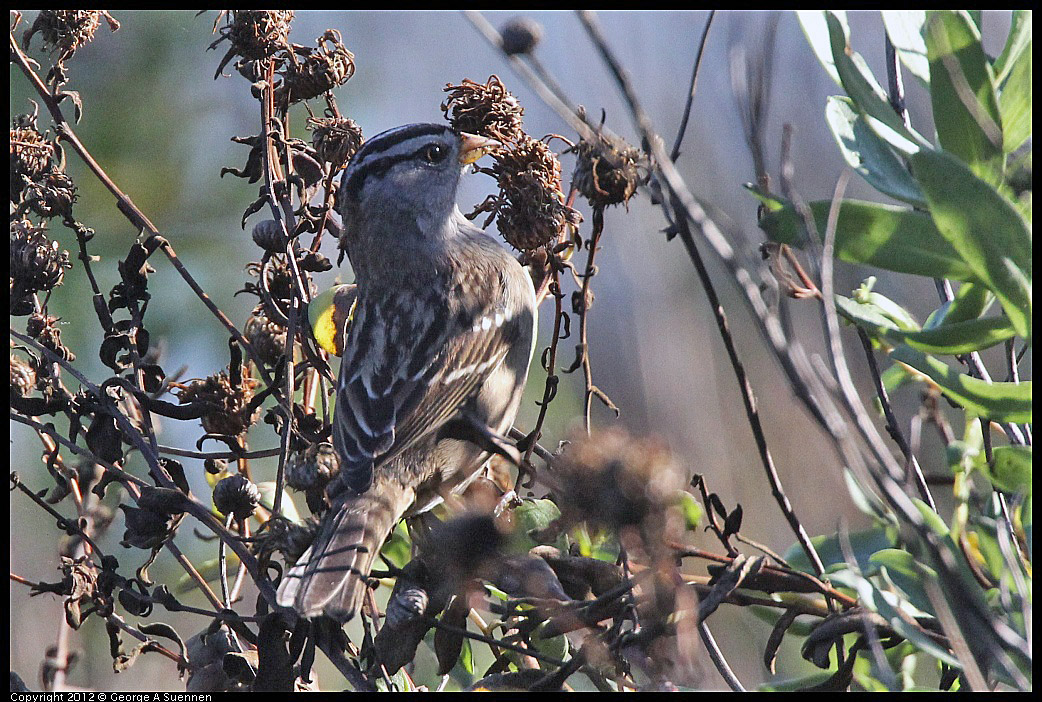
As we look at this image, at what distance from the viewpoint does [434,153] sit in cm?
284

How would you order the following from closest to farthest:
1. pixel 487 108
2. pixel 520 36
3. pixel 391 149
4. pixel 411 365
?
pixel 520 36 → pixel 487 108 → pixel 411 365 → pixel 391 149

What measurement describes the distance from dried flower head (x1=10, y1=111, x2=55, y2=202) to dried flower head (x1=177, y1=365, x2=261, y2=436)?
49cm

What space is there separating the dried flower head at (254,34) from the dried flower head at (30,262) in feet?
1.56

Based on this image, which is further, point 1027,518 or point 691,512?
point 691,512

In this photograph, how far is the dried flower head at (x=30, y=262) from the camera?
1.79 m

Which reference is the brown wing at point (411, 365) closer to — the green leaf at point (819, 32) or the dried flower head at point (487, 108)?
the dried flower head at point (487, 108)

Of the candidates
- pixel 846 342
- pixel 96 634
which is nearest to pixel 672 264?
pixel 846 342

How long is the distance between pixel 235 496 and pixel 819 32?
1.29 metres

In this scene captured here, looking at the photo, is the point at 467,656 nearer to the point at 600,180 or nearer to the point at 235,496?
the point at 235,496

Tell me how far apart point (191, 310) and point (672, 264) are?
2471 mm

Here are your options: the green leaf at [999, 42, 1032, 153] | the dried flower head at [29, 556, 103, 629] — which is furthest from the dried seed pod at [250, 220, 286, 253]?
the green leaf at [999, 42, 1032, 153]

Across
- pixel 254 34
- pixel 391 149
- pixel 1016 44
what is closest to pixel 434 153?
pixel 391 149

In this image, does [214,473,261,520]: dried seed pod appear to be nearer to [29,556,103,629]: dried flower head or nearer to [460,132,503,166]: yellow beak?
[29,556,103,629]: dried flower head

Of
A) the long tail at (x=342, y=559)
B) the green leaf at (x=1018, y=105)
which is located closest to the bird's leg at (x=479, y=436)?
the long tail at (x=342, y=559)
